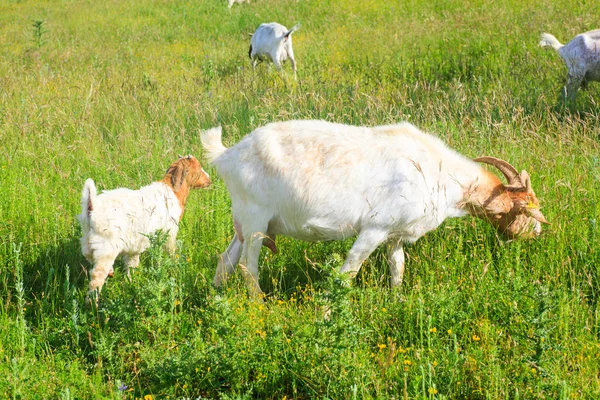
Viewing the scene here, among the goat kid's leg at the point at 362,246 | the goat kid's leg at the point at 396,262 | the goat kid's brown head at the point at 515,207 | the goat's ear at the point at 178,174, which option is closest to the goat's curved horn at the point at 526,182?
the goat kid's brown head at the point at 515,207

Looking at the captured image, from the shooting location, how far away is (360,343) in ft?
11.8

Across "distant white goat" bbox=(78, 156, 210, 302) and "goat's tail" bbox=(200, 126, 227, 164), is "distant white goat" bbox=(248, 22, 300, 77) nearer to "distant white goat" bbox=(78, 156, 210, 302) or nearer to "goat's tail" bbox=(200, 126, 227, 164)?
"distant white goat" bbox=(78, 156, 210, 302)

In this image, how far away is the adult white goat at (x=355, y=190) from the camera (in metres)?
4.21

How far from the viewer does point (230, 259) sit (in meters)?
4.85

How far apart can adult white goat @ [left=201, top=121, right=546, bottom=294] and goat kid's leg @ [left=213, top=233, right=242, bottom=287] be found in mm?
83

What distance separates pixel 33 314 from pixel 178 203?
1.40 m

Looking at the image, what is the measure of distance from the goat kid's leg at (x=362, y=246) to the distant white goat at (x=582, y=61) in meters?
4.94

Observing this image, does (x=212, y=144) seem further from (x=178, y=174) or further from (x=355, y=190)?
(x=355, y=190)

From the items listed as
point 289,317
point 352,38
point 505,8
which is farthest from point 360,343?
point 505,8

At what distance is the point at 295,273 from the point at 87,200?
64.2 inches

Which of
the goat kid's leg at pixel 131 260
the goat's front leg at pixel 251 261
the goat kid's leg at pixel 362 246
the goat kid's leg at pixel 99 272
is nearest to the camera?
the goat kid's leg at pixel 362 246

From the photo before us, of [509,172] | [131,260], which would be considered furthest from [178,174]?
[509,172]

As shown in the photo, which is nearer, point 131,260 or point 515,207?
point 515,207

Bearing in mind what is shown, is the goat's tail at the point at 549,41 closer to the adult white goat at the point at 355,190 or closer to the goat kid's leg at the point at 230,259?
the adult white goat at the point at 355,190
